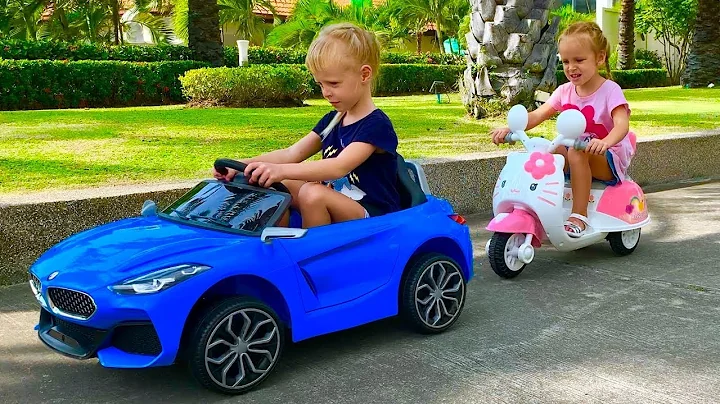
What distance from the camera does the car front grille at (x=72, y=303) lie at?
9.82 ft

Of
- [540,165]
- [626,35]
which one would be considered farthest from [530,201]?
[626,35]

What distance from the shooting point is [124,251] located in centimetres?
311

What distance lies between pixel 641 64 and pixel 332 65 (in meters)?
28.7

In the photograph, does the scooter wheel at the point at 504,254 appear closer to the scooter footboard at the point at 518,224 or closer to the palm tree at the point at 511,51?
the scooter footboard at the point at 518,224

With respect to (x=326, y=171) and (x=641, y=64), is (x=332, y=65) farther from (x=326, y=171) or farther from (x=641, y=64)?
(x=641, y=64)

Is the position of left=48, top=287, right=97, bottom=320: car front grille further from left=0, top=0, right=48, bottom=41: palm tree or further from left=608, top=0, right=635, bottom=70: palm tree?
left=0, top=0, right=48, bottom=41: palm tree

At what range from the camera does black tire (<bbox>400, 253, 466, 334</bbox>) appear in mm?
3781

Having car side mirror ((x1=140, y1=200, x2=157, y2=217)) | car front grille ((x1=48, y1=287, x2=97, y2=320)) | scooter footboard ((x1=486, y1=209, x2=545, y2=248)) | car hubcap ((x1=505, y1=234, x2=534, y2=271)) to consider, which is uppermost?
car side mirror ((x1=140, y1=200, x2=157, y2=217))

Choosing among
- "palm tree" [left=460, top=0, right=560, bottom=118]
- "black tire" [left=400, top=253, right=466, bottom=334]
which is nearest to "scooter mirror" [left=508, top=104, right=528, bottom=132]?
"black tire" [left=400, top=253, right=466, bottom=334]

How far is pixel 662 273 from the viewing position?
4.95 meters

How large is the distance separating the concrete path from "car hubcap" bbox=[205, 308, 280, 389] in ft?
0.28

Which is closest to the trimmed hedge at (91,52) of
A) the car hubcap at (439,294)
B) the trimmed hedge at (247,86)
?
the trimmed hedge at (247,86)

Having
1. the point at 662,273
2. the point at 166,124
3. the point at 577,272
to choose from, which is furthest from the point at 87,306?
the point at 166,124

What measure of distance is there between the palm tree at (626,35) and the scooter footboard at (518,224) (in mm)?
21692
